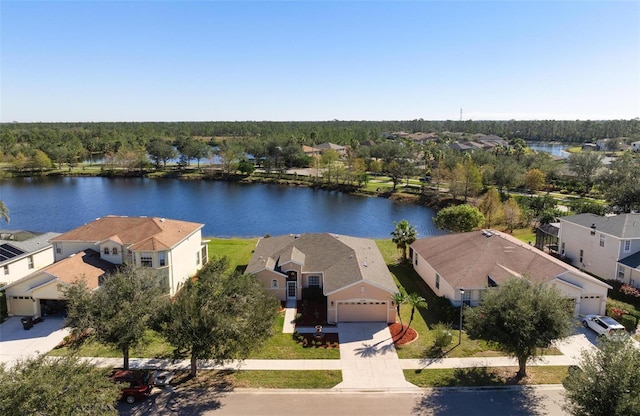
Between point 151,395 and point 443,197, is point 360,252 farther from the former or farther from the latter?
point 443,197

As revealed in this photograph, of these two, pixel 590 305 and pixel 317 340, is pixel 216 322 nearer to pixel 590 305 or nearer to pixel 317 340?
pixel 317 340

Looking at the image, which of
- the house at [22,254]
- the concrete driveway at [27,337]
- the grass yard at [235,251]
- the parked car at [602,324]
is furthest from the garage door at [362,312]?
the house at [22,254]

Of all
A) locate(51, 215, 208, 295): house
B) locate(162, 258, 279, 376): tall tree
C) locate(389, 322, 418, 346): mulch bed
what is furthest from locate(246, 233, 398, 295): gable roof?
locate(162, 258, 279, 376): tall tree

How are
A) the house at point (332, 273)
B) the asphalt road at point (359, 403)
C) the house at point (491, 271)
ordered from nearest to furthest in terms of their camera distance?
the asphalt road at point (359, 403) → the house at point (332, 273) → the house at point (491, 271)

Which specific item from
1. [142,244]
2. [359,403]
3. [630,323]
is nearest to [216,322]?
[359,403]

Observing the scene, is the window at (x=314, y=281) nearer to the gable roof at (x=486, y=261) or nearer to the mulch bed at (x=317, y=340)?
the mulch bed at (x=317, y=340)

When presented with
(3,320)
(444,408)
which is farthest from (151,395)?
(3,320)
